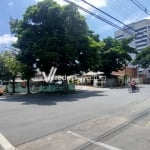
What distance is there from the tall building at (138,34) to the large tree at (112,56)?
282 cm

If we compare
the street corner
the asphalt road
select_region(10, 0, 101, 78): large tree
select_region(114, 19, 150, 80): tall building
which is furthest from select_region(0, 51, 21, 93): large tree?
the street corner

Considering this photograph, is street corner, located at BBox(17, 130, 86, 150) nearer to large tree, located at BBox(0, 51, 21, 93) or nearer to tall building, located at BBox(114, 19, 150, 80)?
tall building, located at BBox(114, 19, 150, 80)

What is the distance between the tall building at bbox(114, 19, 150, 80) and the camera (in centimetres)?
2767

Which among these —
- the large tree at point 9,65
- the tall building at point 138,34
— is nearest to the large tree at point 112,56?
the tall building at point 138,34

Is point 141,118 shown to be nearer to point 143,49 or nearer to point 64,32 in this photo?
point 64,32

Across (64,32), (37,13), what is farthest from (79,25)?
(37,13)

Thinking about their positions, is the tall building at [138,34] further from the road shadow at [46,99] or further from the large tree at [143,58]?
the road shadow at [46,99]

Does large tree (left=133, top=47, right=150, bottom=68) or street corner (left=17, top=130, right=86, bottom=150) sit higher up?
large tree (left=133, top=47, right=150, bottom=68)

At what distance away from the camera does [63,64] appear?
3428 cm

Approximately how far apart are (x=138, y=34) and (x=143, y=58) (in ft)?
137

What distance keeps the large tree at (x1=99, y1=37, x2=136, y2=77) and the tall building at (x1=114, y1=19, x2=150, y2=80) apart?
9.24 feet

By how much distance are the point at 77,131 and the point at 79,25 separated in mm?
21986

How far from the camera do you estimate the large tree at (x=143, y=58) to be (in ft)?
250

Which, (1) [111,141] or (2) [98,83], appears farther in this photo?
(2) [98,83]
